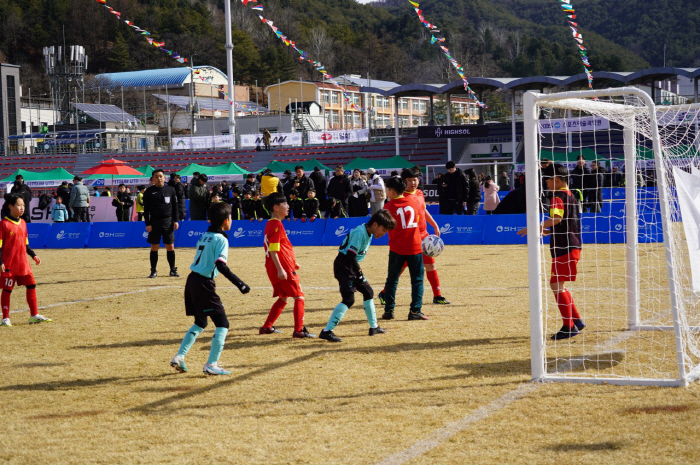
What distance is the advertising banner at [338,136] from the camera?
44.8m

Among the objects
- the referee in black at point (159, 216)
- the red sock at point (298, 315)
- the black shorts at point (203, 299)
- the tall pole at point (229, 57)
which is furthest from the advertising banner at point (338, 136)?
the black shorts at point (203, 299)

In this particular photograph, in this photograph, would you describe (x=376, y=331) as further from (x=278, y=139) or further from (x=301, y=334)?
(x=278, y=139)

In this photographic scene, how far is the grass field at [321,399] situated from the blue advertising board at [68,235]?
46.3 ft

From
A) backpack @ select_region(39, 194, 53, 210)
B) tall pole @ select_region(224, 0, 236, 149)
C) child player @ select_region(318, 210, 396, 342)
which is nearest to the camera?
child player @ select_region(318, 210, 396, 342)

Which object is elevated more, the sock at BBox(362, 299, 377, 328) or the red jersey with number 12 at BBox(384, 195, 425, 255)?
the red jersey with number 12 at BBox(384, 195, 425, 255)

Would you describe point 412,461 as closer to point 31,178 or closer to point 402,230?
point 402,230

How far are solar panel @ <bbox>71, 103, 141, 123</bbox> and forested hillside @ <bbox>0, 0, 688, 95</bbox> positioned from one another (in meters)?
21.6

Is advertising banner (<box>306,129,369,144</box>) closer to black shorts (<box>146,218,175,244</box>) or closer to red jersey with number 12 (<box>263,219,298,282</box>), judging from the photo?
black shorts (<box>146,218,175,244</box>)

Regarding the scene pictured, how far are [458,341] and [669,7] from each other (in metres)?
101

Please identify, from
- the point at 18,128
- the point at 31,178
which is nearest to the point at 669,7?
the point at 18,128

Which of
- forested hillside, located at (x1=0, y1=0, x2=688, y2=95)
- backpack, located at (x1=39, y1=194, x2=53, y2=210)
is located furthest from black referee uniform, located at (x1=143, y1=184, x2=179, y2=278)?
forested hillside, located at (x1=0, y1=0, x2=688, y2=95)

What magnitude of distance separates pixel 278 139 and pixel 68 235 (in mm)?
24921

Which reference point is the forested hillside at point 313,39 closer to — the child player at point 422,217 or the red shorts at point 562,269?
the child player at point 422,217

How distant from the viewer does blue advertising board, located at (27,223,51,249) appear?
23.7 meters
